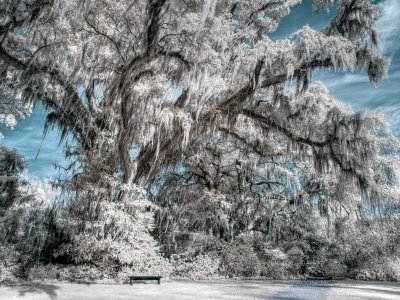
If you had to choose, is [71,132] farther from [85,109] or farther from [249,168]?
Answer: [249,168]

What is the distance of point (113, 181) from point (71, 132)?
3.57 meters

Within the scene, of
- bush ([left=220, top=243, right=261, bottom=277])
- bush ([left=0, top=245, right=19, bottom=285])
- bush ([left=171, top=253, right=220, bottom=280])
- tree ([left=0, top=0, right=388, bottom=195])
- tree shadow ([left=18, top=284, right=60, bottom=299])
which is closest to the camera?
tree shadow ([left=18, top=284, right=60, bottom=299])

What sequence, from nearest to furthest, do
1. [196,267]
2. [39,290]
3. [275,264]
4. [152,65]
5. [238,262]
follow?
[39,290]
[152,65]
[196,267]
[238,262]
[275,264]

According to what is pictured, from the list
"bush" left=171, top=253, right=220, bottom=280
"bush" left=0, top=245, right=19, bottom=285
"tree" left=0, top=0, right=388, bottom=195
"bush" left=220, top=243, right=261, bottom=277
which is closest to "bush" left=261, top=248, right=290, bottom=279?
"bush" left=220, top=243, right=261, bottom=277

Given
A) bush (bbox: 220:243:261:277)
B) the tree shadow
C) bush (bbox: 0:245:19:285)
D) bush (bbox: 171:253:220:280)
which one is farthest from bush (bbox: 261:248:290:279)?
the tree shadow

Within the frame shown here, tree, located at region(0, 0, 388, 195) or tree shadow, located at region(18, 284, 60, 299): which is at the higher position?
tree, located at region(0, 0, 388, 195)

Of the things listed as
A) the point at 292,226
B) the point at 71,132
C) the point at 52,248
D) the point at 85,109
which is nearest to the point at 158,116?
the point at 85,109

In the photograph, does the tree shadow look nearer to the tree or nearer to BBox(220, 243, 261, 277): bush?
the tree

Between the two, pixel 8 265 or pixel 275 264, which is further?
pixel 275 264

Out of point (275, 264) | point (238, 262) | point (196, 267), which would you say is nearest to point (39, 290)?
point (196, 267)

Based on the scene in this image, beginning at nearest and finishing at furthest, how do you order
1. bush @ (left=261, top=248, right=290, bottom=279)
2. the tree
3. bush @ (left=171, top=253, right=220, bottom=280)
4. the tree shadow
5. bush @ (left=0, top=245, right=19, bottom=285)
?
the tree shadow
bush @ (left=0, top=245, right=19, bottom=285)
the tree
bush @ (left=171, top=253, right=220, bottom=280)
bush @ (left=261, top=248, right=290, bottom=279)

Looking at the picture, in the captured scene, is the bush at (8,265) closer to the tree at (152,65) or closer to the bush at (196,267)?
the tree at (152,65)

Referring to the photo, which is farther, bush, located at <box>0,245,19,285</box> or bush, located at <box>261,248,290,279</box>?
bush, located at <box>261,248,290,279</box>

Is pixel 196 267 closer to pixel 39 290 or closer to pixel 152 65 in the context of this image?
pixel 39 290
